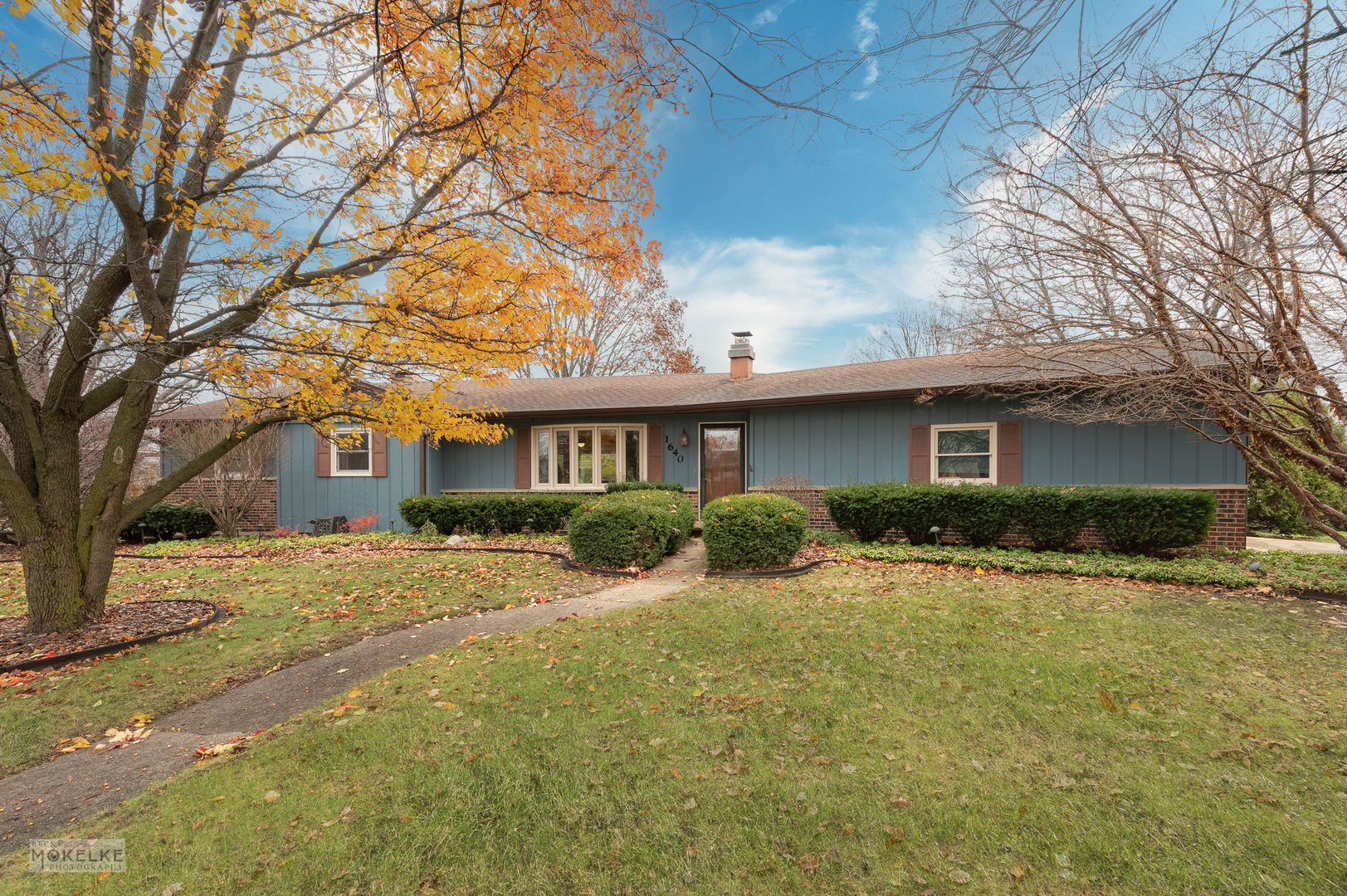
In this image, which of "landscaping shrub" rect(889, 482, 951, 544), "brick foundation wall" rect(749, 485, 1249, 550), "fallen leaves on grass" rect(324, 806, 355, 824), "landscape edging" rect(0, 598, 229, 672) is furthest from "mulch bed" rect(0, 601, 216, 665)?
"brick foundation wall" rect(749, 485, 1249, 550)

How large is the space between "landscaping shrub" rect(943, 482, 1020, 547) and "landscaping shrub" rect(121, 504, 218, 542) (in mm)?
15686

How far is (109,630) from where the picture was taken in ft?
18.2

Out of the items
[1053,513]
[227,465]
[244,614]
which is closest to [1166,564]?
[1053,513]

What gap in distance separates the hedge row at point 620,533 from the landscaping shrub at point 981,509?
15.4ft

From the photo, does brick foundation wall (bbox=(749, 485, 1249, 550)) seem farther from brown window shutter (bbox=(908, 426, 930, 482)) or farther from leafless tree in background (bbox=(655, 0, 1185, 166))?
leafless tree in background (bbox=(655, 0, 1185, 166))

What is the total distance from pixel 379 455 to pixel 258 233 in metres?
9.37

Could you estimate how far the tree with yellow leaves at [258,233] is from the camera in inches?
188

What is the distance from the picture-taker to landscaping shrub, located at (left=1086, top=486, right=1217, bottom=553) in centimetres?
844

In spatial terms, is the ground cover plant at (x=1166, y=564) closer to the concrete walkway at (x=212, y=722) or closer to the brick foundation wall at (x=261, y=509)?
the concrete walkway at (x=212, y=722)

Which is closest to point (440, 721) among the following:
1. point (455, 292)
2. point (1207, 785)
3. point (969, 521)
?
point (1207, 785)

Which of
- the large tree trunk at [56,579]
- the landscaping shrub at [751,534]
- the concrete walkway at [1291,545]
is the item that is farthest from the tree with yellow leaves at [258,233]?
the concrete walkway at [1291,545]

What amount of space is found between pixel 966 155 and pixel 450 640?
6.38 m

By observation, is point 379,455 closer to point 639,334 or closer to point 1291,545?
point 639,334

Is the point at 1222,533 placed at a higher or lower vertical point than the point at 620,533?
lower
